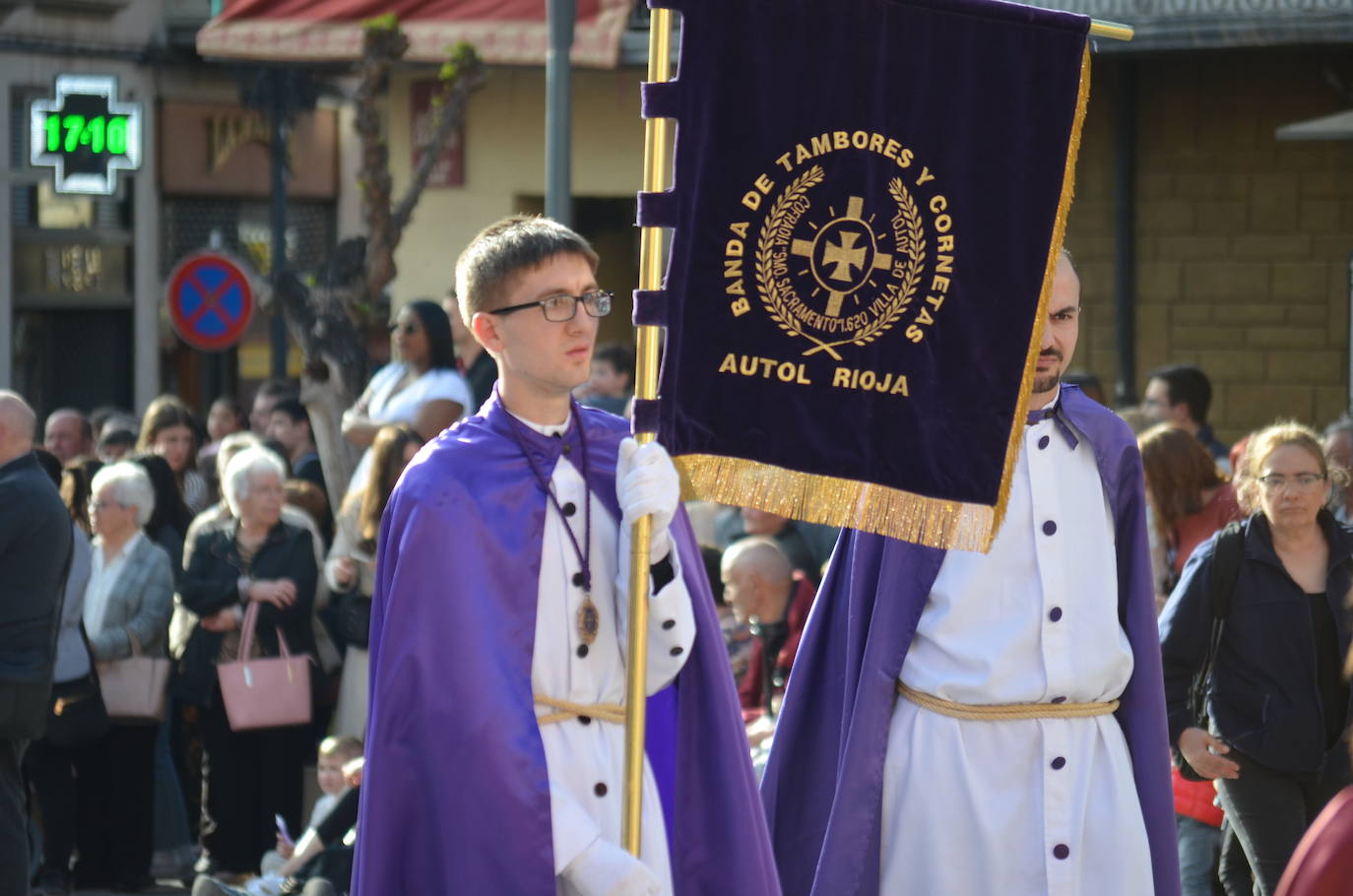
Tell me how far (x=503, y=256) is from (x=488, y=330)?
14 cm

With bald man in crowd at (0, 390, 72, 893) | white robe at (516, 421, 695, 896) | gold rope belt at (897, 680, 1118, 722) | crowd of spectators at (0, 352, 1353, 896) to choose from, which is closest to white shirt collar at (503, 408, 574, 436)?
white robe at (516, 421, 695, 896)

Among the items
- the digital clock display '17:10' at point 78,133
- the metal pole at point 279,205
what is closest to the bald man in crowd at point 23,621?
the digital clock display '17:10' at point 78,133

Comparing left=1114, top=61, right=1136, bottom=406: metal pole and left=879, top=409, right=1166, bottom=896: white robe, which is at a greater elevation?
left=1114, top=61, right=1136, bottom=406: metal pole

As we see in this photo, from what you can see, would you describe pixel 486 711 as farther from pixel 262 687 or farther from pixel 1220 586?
pixel 262 687

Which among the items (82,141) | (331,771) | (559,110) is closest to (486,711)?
(331,771)

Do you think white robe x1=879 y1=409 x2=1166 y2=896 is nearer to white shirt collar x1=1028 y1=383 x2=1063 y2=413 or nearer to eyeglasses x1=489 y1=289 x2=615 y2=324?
white shirt collar x1=1028 y1=383 x2=1063 y2=413

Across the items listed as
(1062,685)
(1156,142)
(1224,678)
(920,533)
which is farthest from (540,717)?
(1156,142)

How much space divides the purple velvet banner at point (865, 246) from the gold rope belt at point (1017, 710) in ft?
1.41

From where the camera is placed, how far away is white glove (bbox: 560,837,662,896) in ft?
12.7

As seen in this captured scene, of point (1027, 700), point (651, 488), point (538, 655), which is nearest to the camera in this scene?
point (651, 488)

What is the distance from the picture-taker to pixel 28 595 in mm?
7203

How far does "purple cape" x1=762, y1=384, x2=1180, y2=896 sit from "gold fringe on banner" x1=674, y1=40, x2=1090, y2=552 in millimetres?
283

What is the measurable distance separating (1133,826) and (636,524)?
134 cm

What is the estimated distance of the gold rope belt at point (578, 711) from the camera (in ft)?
13.2
